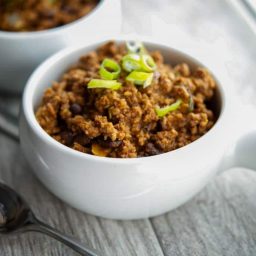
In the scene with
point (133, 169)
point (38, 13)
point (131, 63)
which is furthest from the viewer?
point (38, 13)

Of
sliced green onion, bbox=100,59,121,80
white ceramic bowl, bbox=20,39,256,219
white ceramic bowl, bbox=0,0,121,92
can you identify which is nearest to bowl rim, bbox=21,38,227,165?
white ceramic bowl, bbox=20,39,256,219

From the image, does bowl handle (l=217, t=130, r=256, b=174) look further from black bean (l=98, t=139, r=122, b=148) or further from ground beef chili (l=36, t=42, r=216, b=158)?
black bean (l=98, t=139, r=122, b=148)

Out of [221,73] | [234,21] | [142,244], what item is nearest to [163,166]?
[142,244]

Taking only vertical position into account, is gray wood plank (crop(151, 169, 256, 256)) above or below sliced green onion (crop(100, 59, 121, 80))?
below

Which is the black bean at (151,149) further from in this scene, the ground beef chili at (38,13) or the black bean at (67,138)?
the ground beef chili at (38,13)

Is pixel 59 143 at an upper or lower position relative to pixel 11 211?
upper

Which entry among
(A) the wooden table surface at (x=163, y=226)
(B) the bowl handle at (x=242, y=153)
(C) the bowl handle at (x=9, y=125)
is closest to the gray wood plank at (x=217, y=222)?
(A) the wooden table surface at (x=163, y=226)

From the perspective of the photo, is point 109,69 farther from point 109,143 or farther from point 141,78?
point 109,143

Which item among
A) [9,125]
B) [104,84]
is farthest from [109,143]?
[9,125]
